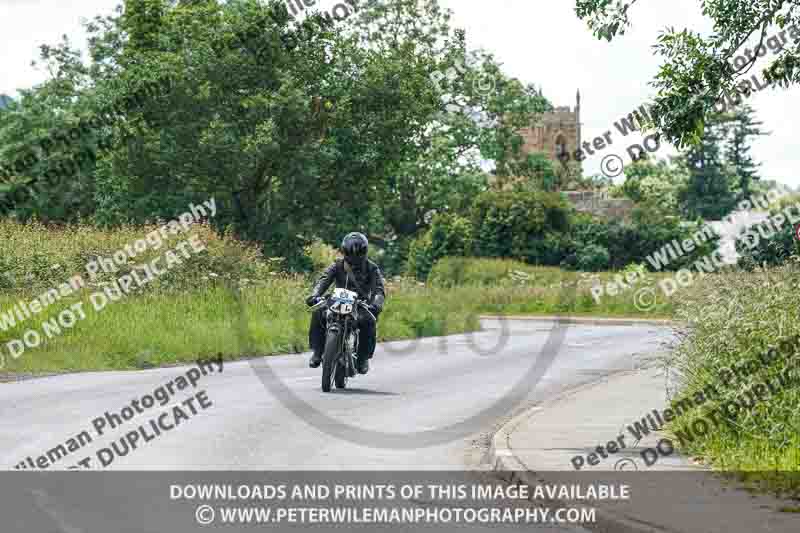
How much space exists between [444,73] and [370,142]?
30.9 m

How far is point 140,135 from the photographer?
150 ft

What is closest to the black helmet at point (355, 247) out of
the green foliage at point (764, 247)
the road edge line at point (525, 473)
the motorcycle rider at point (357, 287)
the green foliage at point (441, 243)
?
the motorcycle rider at point (357, 287)

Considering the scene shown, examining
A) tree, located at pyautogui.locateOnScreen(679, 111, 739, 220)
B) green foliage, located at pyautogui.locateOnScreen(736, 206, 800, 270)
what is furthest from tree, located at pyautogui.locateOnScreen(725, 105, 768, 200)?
green foliage, located at pyautogui.locateOnScreen(736, 206, 800, 270)

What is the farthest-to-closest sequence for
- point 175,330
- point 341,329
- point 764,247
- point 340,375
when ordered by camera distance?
1. point 764,247
2. point 175,330
3. point 340,375
4. point 341,329

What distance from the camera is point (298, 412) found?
16688mm

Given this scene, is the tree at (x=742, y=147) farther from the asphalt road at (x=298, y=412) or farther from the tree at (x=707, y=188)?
the asphalt road at (x=298, y=412)

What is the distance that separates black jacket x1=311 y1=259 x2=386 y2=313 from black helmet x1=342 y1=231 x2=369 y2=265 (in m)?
0.17

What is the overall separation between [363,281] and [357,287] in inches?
6.0

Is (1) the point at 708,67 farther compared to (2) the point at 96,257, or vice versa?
(2) the point at 96,257

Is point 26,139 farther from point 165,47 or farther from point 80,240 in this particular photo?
point 80,240

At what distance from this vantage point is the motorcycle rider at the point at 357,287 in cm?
1841

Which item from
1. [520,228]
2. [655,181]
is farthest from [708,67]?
[655,181]

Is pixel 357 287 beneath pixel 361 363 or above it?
above

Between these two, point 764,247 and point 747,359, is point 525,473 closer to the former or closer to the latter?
point 747,359
